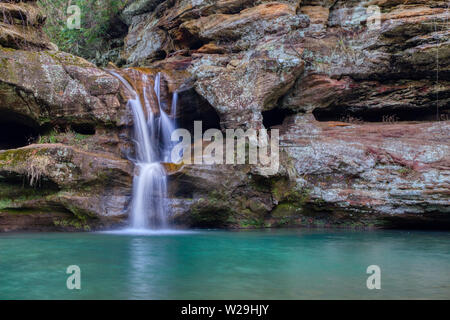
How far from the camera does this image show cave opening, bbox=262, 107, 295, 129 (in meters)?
13.4

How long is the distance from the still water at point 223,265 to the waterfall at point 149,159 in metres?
0.98

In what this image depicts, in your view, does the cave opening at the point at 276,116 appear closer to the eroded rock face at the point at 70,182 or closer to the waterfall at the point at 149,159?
the waterfall at the point at 149,159

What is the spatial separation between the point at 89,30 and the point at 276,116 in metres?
13.2

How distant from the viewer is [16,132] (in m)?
12.3

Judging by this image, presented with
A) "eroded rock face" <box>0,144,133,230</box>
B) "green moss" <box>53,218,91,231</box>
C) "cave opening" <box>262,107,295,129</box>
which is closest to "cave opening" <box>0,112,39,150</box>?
"eroded rock face" <box>0,144,133,230</box>

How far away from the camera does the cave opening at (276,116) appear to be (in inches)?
528

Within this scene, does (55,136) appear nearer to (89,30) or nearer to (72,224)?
(72,224)

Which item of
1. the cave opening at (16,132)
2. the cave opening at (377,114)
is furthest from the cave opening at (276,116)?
the cave opening at (16,132)

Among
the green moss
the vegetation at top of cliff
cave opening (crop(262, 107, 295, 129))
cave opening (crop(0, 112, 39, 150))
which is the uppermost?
the vegetation at top of cliff

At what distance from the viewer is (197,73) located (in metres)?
12.2

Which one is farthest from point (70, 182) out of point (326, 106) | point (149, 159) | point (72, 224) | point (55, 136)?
point (326, 106)

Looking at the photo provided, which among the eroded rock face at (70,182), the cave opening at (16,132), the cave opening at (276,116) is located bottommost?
the eroded rock face at (70,182)

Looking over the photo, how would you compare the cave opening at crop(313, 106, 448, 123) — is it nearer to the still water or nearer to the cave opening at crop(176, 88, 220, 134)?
the cave opening at crop(176, 88, 220, 134)

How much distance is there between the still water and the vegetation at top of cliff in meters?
15.4
